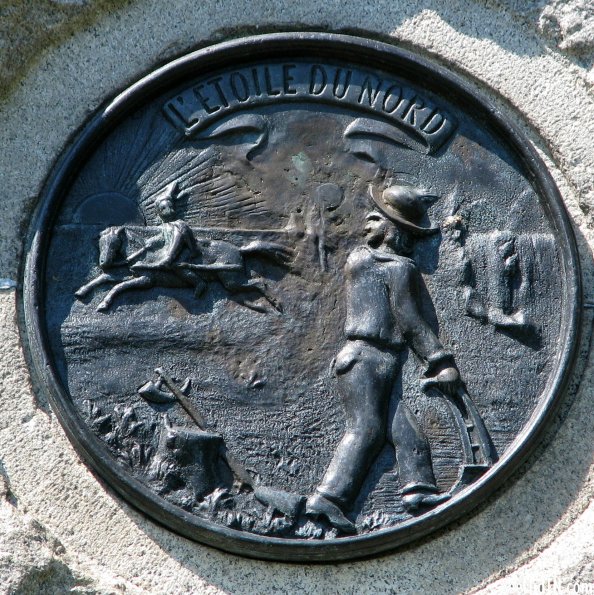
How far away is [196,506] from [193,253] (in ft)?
2.75

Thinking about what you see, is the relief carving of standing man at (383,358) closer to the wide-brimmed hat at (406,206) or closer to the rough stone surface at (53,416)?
the wide-brimmed hat at (406,206)

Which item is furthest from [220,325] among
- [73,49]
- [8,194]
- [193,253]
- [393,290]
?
[73,49]

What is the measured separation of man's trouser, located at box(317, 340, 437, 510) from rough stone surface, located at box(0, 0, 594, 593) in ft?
0.79

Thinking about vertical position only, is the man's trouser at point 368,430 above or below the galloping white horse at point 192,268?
below

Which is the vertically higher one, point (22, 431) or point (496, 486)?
point (22, 431)

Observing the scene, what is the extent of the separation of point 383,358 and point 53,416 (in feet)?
3.62

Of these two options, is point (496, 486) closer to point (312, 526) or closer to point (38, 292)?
point (312, 526)

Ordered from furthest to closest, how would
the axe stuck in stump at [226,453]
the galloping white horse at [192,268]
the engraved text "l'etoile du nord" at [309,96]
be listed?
the engraved text "l'etoile du nord" at [309,96]
the galloping white horse at [192,268]
the axe stuck in stump at [226,453]

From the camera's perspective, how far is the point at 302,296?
367 centimetres

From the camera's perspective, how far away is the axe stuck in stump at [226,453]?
346cm

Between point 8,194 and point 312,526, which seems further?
point 8,194

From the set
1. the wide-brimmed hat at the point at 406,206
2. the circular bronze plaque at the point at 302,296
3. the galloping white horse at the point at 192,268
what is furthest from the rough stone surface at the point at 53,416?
the wide-brimmed hat at the point at 406,206

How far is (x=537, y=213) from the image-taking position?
3738mm

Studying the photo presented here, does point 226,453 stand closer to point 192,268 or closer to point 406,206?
point 192,268
